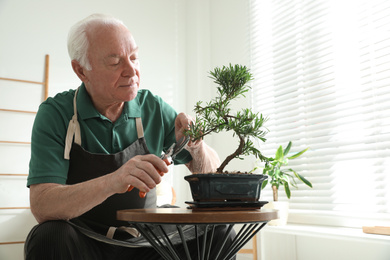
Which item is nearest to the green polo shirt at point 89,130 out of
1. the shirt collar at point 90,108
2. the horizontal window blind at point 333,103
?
the shirt collar at point 90,108

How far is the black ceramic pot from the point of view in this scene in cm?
107

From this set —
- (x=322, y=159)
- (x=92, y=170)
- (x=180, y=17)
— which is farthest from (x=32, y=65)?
(x=322, y=159)

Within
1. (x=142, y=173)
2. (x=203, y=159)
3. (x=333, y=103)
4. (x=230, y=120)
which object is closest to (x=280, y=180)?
(x=333, y=103)

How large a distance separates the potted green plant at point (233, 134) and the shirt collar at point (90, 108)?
21.9 inches

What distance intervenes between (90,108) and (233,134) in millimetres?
784

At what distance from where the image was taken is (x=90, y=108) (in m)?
1.62

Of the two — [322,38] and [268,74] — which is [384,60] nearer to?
[322,38]

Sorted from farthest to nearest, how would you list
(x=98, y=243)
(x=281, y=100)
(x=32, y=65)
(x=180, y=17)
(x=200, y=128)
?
1. (x=180, y=17)
2. (x=32, y=65)
3. (x=281, y=100)
4. (x=98, y=243)
5. (x=200, y=128)

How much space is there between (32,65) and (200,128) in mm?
3009

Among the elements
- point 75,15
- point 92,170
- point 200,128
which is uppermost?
point 75,15

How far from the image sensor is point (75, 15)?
156 inches

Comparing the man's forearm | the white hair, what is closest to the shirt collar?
the white hair

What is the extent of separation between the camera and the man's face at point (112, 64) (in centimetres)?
158

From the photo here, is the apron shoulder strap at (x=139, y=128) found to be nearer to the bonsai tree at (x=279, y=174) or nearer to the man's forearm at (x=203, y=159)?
the man's forearm at (x=203, y=159)
